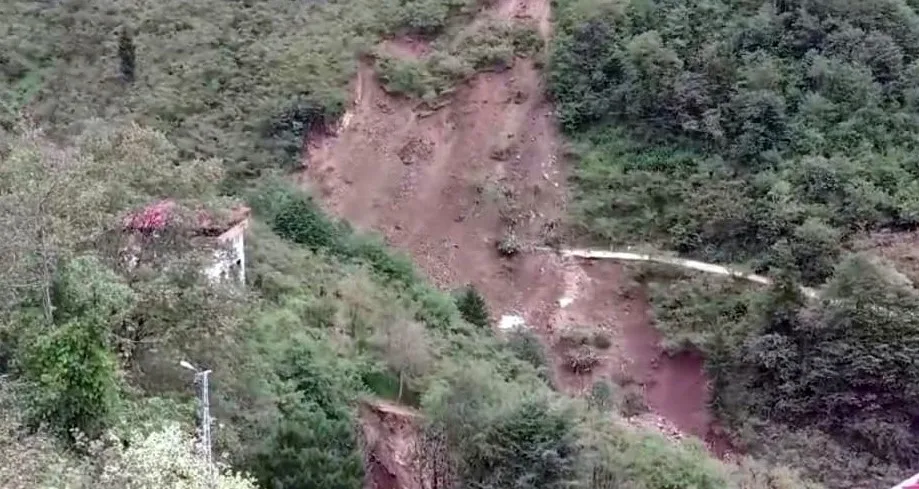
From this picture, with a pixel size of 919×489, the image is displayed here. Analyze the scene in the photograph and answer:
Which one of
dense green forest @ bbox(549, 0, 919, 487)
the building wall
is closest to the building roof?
the building wall

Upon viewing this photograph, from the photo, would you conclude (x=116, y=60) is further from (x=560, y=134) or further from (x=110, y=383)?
(x=110, y=383)

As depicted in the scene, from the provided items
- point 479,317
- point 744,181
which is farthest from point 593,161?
point 479,317

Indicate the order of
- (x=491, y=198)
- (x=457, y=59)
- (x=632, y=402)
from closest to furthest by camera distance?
(x=632, y=402) → (x=491, y=198) → (x=457, y=59)

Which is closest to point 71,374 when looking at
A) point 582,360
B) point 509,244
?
point 582,360

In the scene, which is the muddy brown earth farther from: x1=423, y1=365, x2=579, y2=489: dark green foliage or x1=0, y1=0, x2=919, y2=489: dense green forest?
x1=423, y1=365, x2=579, y2=489: dark green foliage

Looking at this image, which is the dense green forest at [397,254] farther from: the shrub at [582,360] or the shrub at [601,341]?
the shrub at [601,341]

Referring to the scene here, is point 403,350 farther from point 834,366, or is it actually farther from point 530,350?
point 834,366
